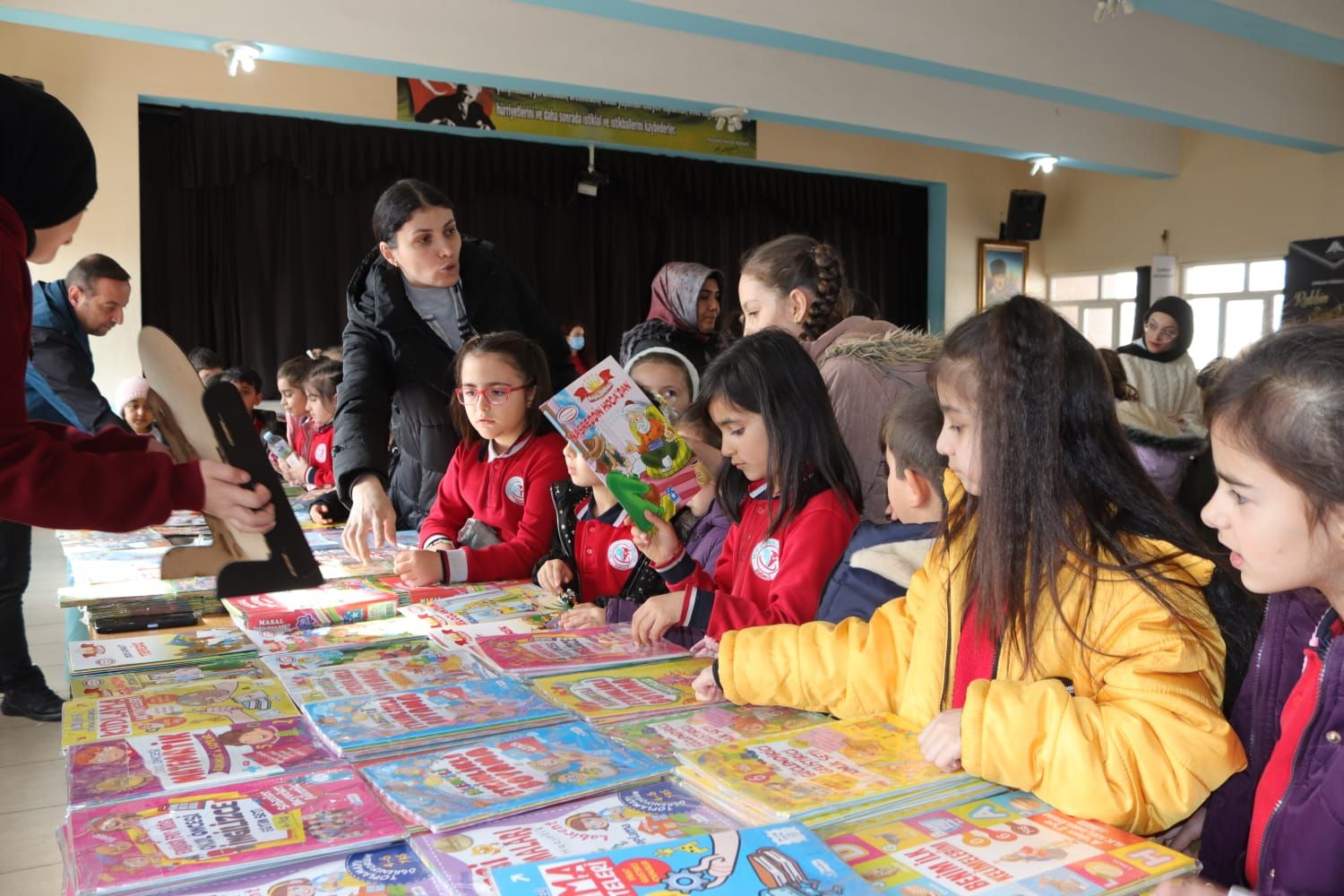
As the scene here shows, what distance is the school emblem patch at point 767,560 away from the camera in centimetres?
176

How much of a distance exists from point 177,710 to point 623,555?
3.27 ft

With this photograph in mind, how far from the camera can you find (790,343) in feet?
6.13

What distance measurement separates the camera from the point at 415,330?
2613 mm

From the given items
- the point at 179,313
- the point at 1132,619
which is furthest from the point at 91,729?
the point at 179,313

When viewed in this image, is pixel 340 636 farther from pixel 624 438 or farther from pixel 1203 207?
pixel 1203 207

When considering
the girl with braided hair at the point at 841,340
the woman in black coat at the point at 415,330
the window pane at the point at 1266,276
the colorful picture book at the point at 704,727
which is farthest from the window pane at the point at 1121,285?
the colorful picture book at the point at 704,727

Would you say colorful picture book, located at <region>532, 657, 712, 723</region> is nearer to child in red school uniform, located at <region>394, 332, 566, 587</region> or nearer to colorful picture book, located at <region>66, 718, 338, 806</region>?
colorful picture book, located at <region>66, 718, 338, 806</region>

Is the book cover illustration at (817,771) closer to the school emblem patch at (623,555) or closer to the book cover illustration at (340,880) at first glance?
the book cover illustration at (340,880)

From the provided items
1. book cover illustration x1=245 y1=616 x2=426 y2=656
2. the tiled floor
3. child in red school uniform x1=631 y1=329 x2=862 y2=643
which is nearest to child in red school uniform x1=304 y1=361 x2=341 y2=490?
the tiled floor

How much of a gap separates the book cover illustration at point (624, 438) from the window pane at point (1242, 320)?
925cm

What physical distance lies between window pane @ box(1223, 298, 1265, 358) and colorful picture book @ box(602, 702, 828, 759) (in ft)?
31.8

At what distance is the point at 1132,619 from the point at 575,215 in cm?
855

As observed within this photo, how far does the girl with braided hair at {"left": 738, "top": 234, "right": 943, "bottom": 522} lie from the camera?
6.79ft

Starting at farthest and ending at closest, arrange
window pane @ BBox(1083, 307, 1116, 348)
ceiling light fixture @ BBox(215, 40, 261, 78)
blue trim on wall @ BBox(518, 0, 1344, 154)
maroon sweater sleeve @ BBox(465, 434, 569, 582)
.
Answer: window pane @ BBox(1083, 307, 1116, 348), ceiling light fixture @ BBox(215, 40, 261, 78), blue trim on wall @ BBox(518, 0, 1344, 154), maroon sweater sleeve @ BBox(465, 434, 569, 582)
